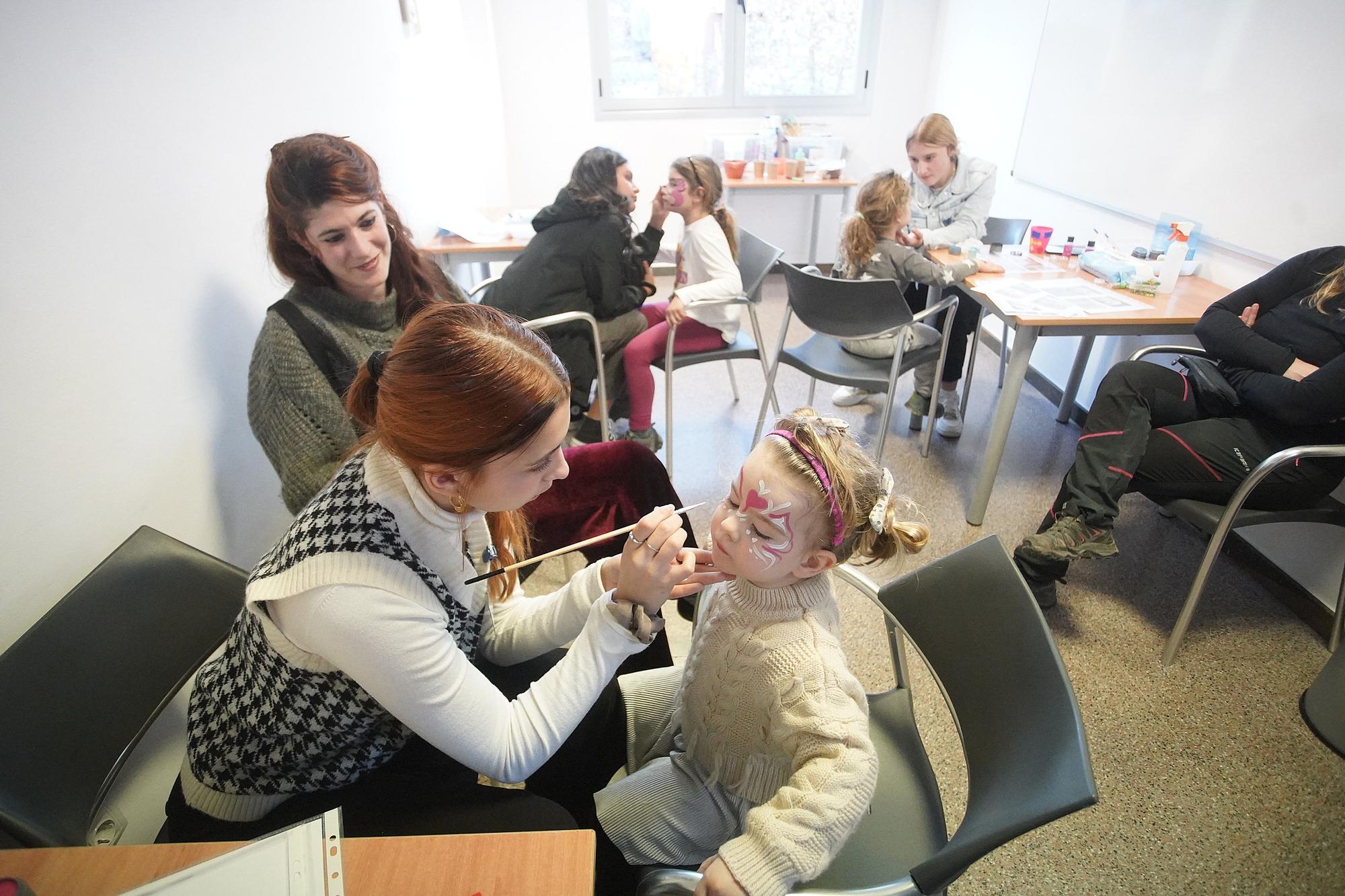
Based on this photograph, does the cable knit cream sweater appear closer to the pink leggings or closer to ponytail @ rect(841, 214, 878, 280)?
the pink leggings

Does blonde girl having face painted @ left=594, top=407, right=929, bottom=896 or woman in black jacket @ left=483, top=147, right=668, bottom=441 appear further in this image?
woman in black jacket @ left=483, top=147, right=668, bottom=441

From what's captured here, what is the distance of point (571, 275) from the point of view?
2.35m

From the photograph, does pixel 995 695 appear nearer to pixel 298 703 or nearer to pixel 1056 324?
pixel 298 703

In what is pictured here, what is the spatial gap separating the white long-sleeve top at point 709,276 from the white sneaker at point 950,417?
3.54ft

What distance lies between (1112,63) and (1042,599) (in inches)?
91.3

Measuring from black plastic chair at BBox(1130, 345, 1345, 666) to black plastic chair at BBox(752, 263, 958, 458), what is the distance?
34.1 inches

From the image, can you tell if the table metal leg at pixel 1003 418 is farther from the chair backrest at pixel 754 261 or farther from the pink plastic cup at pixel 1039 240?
the chair backrest at pixel 754 261

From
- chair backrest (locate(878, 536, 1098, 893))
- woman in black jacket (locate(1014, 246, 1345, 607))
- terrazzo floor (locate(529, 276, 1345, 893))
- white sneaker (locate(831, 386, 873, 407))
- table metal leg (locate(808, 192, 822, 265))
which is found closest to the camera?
chair backrest (locate(878, 536, 1098, 893))

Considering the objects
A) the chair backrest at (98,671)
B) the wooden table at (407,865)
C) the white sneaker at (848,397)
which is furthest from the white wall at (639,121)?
the wooden table at (407,865)

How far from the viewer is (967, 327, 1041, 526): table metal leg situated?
2076mm

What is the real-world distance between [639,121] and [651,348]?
114 inches

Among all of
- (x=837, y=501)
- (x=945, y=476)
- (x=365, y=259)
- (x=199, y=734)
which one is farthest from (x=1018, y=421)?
(x=199, y=734)

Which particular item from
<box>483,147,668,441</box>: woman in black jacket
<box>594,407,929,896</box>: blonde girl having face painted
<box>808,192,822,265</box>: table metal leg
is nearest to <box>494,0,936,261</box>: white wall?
<box>808,192,822,265</box>: table metal leg

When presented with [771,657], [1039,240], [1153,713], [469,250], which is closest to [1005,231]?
[1039,240]
